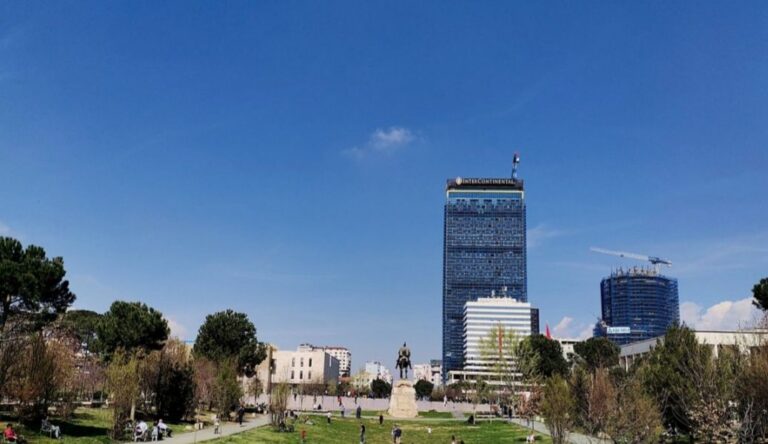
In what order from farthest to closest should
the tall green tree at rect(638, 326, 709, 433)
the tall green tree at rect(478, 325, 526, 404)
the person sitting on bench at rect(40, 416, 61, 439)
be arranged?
the tall green tree at rect(478, 325, 526, 404) → the tall green tree at rect(638, 326, 709, 433) → the person sitting on bench at rect(40, 416, 61, 439)

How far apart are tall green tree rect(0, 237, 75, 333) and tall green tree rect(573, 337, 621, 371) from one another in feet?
241

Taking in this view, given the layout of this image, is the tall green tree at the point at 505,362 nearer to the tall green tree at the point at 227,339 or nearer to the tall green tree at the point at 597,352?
the tall green tree at the point at 597,352

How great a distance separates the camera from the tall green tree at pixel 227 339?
245ft

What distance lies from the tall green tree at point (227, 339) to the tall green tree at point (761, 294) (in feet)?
177

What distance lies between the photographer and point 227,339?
7469cm

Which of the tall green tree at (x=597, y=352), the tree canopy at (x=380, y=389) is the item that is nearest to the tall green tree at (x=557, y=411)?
the tall green tree at (x=597, y=352)

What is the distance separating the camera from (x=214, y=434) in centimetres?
4272

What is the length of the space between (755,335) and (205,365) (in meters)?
53.4

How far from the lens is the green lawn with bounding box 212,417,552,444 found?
44.3 meters

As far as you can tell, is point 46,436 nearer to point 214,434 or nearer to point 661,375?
point 214,434

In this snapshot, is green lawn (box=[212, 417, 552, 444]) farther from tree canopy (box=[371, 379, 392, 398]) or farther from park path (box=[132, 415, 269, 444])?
tree canopy (box=[371, 379, 392, 398])

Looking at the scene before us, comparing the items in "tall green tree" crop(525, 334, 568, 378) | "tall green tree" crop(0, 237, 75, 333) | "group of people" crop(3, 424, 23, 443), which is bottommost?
"group of people" crop(3, 424, 23, 443)

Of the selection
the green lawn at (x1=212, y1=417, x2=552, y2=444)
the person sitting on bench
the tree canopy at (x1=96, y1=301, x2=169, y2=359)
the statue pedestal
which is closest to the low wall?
the statue pedestal

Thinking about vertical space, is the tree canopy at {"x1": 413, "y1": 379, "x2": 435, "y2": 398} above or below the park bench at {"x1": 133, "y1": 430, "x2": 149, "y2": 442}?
below
